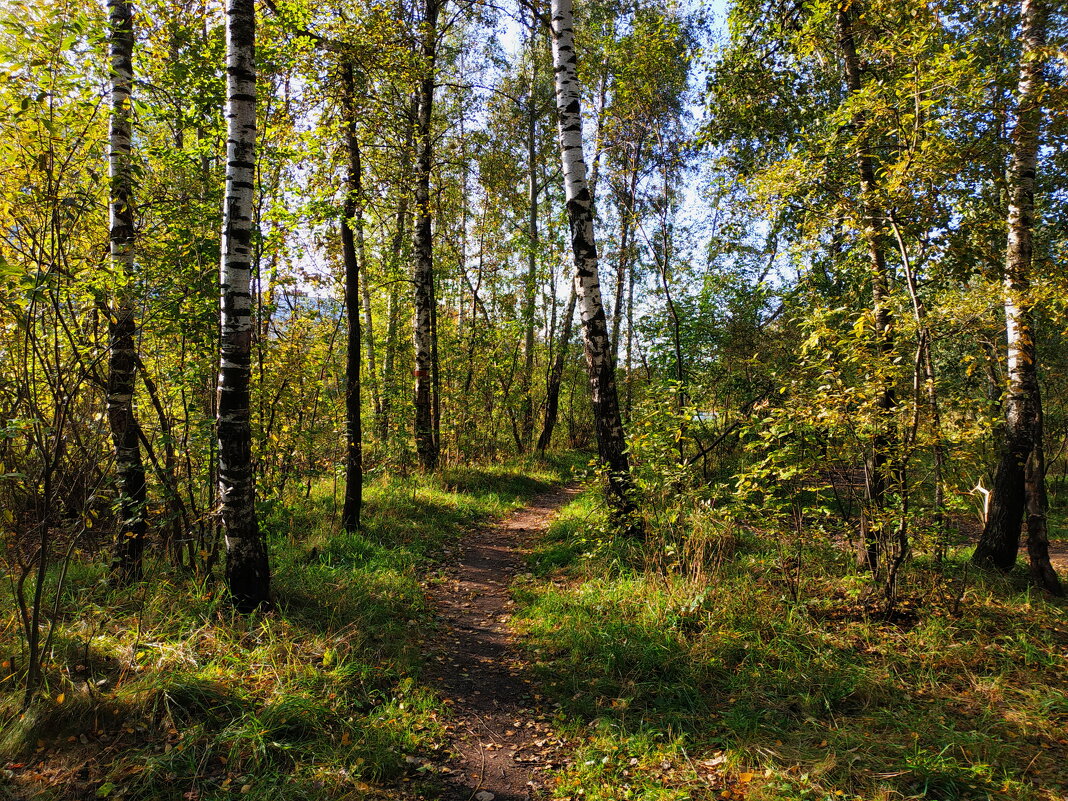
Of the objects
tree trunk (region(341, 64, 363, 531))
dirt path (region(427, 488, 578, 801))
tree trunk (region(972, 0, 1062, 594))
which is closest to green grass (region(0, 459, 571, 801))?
dirt path (region(427, 488, 578, 801))

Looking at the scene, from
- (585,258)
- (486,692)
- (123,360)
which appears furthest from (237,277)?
(585,258)

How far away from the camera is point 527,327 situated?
14.1 m

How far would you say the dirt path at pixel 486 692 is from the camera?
10.7 feet

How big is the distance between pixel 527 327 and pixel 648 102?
628 centimetres

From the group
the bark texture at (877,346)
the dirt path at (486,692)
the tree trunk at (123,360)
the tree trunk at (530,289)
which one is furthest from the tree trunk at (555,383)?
the tree trunk at (123,360)

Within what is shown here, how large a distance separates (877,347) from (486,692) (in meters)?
4.47

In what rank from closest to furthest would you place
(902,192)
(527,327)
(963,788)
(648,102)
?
(963,788), (902,192), (648,102), (527,327)

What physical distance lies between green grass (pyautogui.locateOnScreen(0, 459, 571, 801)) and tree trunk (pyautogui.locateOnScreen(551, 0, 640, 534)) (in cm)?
293

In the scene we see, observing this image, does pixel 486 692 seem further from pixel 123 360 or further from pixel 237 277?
pixel 123 360

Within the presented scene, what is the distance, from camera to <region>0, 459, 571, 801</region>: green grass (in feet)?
9.09

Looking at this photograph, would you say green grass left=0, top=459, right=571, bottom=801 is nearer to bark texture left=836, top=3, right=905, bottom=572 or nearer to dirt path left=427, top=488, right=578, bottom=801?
dirt path left=427, top=488, right=578, bottom=801

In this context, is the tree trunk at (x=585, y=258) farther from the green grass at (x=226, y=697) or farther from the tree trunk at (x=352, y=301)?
the green grass at (x=226, y=697)

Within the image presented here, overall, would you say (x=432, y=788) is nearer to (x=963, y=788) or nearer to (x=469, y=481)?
(x=963, y=788)

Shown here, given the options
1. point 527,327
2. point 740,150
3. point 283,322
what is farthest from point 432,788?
point 527,327
